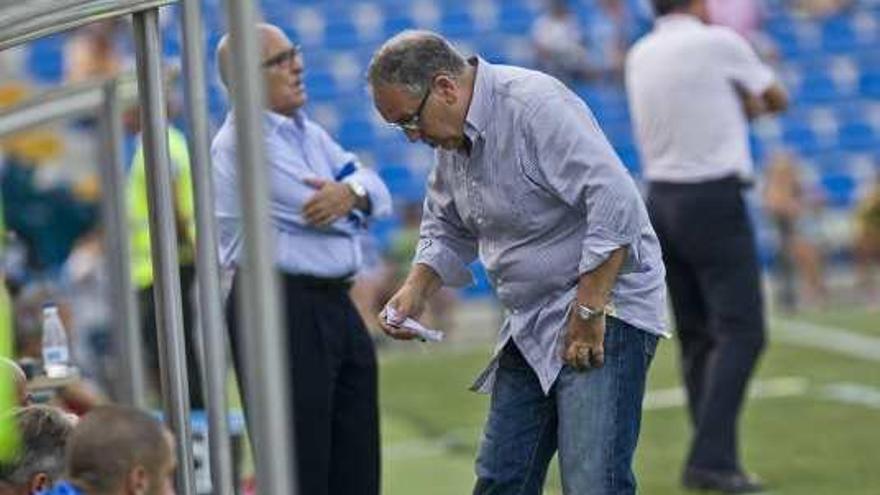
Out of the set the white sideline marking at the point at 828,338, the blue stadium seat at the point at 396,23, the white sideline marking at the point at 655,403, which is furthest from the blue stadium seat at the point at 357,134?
the white sideline marking at the point at 655,403

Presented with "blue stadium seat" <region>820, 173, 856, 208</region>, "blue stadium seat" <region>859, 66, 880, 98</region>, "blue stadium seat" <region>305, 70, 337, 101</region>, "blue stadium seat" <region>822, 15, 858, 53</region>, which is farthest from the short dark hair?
"blue stadium seat" <region>822, 15, 858, 53</region>

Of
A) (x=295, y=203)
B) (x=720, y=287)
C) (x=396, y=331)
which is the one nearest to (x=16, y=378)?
(x=396, y=331)

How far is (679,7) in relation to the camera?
1096 centimetres

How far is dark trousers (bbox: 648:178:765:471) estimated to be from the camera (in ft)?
35.1

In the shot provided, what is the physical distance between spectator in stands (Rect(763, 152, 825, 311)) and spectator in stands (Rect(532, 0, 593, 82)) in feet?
8.10

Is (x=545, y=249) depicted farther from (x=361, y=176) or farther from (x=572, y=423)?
(x=361, y=176)

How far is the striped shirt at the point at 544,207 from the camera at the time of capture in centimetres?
684

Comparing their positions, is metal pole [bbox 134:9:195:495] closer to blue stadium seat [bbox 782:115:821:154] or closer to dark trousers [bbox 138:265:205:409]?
dark trousers [bbox 138:265:205:409]

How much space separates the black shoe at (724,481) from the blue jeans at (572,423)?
3496mm

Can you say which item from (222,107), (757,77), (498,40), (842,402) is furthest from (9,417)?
(498,40)

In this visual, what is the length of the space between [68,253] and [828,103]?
1092 centimetres

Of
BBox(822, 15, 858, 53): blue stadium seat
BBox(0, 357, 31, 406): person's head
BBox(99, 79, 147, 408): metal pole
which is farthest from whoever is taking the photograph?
BBox(822, 15, 858, 53): blue stadium seat

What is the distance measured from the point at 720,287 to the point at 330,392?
305 centimetres

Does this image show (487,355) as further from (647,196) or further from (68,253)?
(647,196)
